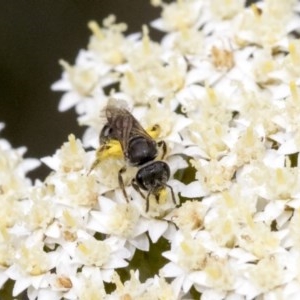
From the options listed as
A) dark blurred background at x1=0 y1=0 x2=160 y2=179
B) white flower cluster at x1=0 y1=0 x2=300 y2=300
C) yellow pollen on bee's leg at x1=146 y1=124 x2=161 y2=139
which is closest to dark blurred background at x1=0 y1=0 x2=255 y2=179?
dark blurred background at x1=0 y1=0 x2=160 y2=179

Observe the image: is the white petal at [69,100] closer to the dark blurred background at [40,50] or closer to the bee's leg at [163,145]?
the bee's leg at [163,145]

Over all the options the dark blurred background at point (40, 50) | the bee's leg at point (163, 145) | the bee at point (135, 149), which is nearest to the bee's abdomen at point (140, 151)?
the bee at point (135, 149)

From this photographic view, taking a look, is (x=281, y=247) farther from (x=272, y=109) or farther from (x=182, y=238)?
(x=272, y=109)

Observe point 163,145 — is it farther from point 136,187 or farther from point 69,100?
point 69,100

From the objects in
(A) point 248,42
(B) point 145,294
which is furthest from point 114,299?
(A) point 248,42

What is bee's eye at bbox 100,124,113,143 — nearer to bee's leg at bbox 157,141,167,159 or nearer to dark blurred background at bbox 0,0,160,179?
bee's leg at bbox 157,141,167,159
